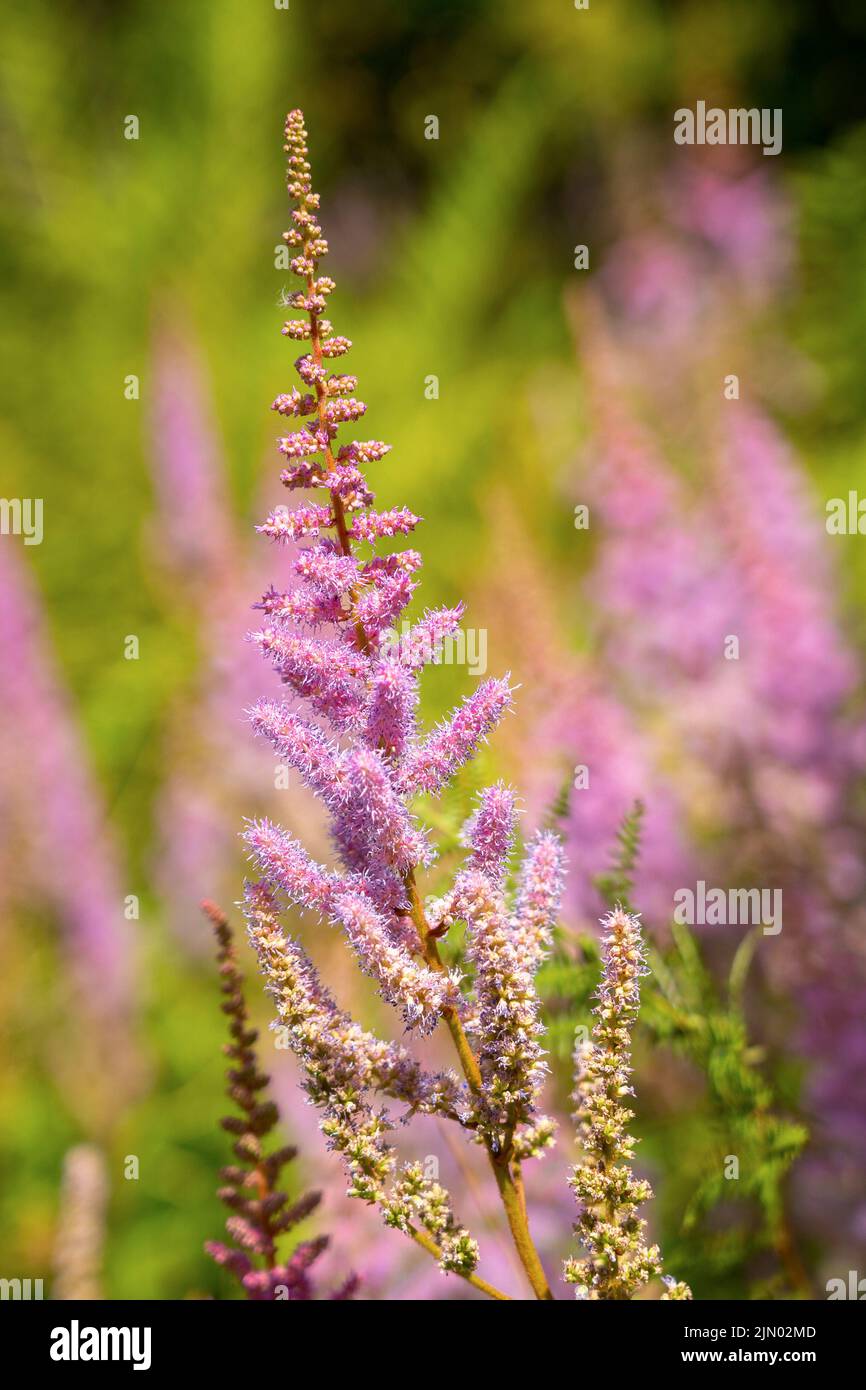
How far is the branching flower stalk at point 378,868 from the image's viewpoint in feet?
3.69

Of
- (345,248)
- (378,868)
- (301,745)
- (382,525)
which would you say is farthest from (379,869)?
(345,248)

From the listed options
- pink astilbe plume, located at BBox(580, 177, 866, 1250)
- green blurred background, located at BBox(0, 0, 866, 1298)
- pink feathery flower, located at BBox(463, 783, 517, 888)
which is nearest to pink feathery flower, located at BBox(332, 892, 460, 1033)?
pink feathery flower, located at BBox(463, 783, 517, 888)

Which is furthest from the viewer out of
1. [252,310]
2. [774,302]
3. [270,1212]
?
[252,310]

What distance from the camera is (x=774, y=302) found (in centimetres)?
672

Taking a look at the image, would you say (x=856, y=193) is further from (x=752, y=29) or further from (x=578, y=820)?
(x=752, y=29)

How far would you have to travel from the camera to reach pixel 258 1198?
136 cm

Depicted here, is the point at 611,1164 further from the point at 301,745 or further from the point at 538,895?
the point at 301,745

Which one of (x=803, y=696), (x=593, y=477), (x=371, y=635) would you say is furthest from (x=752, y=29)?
(x=371, y=635)

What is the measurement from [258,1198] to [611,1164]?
0.37 meters

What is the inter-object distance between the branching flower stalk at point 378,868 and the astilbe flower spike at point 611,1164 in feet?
0.14

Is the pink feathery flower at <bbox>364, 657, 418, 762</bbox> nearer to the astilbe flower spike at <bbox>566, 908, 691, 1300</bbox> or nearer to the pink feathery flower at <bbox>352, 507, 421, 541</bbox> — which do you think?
the pink feathery flower at <bbox>352, 507, 421, 541</bbox>

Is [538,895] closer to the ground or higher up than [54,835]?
closer to the ground

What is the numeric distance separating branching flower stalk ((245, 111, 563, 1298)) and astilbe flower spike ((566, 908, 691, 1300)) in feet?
0.14

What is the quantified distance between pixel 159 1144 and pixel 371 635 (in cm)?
222
